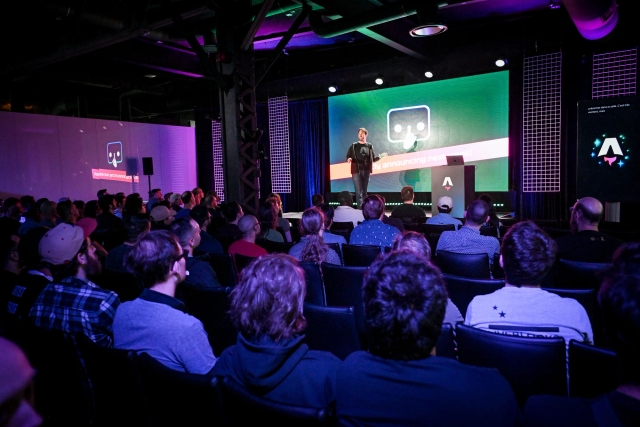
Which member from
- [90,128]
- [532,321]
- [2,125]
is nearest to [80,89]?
[90,128]

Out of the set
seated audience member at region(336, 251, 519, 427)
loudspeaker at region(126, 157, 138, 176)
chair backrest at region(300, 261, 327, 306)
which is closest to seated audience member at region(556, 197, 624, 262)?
chair backrest at region(300, 261, 327, 306)

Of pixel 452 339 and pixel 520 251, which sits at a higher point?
pixel 520 251

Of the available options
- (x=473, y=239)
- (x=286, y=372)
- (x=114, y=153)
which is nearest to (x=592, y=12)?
(x=473, y=239)

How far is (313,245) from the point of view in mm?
3805

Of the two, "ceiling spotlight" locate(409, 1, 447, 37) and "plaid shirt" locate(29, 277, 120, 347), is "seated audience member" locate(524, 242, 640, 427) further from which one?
"ceiling spotlight" locate(409, 1, 447, 37)

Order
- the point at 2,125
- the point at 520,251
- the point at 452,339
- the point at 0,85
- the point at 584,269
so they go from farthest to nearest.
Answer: the point at 0,85 → the point at 2,125 → the point at 584,269 → the point at 520,251 → the point at 452,339

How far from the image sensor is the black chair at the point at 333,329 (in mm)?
2258

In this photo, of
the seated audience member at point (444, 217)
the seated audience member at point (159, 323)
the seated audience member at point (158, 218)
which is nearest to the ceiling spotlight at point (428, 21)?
the seated audience member at point (444, 217)

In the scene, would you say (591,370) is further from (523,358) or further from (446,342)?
(446,342)

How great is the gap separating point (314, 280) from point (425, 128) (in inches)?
341

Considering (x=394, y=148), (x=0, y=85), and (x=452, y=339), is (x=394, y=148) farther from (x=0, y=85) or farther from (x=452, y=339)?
(x=0, y=85)

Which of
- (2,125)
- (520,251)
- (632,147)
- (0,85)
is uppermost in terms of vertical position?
(0,85)

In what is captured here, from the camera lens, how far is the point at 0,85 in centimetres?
1276

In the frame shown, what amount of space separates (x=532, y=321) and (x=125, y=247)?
3356mm
